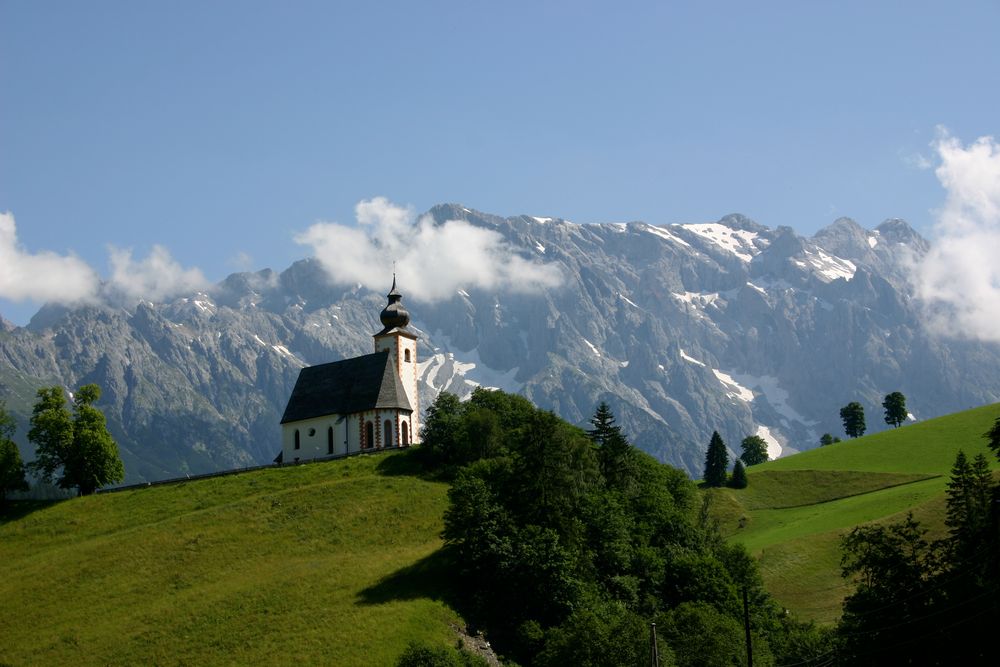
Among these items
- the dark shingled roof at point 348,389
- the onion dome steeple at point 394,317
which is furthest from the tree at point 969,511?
the onion dome steeple at point 394,317

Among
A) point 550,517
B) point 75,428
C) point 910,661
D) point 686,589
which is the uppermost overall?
point 75,428

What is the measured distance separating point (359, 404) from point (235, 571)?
35196 millimetres

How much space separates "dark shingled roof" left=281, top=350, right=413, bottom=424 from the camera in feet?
385

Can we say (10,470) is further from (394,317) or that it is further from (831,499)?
(831,499)

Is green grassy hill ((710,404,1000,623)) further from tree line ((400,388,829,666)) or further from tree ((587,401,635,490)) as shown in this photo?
tree ((587,401,635,490))

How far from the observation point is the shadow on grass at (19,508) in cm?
10225

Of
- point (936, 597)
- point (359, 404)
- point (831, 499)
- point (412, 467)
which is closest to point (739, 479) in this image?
point (831, 499)

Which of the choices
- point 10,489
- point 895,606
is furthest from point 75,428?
point 895,606

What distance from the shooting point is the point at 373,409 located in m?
116

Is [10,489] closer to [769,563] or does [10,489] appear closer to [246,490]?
[246,490]

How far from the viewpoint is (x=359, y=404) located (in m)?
118

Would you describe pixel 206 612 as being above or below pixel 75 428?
below

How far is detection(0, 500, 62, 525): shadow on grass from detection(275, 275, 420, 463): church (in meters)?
24.7

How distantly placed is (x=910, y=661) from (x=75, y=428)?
77.5 m
